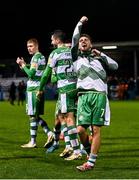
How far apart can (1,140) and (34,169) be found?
514 cm

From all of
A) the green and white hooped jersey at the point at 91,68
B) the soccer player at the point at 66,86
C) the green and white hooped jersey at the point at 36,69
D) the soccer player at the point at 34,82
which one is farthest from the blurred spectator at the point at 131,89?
the green and white hooped jersey at the point at 91,68

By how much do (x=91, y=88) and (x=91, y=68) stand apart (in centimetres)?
31

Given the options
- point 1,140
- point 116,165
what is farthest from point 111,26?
point 116,165

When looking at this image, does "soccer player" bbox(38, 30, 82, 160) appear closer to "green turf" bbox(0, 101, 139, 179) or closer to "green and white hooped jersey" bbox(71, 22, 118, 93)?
"green turf" bbox(0, 101, 139, 179)

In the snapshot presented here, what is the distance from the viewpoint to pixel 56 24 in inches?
2287

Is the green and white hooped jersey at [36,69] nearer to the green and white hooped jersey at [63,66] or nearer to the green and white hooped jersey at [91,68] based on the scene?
the green and white hooped jersey at [63,66]

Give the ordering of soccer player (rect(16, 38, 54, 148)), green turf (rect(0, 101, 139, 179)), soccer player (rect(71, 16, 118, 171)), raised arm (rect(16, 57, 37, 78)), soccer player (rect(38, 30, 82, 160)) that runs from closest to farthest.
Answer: green turf (rect(0, 101, 139, 179)) → soccer player (rect(71, 16, 118, 171)) → soccer player (rect(38, 30, 82, 160)) → raised arm (rect(16, 57, 37, 78)) → soccer player (rect(16, 38, 54, 148))

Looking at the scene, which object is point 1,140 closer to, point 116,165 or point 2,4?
point 116,165

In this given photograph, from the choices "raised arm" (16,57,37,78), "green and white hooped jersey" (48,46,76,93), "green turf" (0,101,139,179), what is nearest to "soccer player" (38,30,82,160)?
"green and white hooped jersey" (48,46,76,93)

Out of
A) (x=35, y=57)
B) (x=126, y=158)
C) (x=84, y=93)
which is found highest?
(x=35, y=57)

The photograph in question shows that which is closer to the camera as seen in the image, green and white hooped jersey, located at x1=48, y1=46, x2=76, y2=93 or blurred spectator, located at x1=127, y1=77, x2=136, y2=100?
green and white hooped jersey, located at x1=48, y1=46, x2=76, y2=93

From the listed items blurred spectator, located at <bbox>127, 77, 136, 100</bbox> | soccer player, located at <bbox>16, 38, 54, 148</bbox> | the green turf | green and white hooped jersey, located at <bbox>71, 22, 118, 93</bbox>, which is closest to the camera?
the green turf

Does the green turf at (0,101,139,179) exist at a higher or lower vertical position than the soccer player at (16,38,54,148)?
lower

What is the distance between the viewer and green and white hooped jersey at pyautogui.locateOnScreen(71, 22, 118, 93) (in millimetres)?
8820
